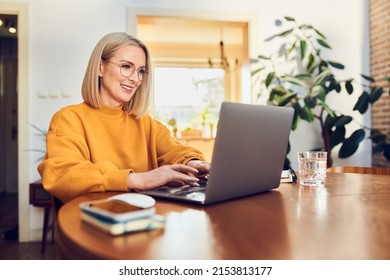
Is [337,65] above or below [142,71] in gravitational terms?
above

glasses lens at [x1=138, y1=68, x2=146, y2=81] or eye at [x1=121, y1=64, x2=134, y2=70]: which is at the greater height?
eye at [x1=121, y1=64, x2=134, y2=70]

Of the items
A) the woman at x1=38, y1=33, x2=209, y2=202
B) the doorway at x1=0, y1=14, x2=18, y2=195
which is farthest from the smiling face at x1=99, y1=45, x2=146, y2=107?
the doorway at x1=0, y1=14, x2=18, y2=195

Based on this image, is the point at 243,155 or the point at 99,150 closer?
the point at 243,155

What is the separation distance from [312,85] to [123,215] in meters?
3.00

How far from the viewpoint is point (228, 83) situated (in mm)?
7820

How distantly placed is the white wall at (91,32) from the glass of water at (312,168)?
2.40 metres

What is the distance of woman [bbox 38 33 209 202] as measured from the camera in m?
1.02

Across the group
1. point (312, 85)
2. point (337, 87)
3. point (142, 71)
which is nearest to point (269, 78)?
point (312, 85)

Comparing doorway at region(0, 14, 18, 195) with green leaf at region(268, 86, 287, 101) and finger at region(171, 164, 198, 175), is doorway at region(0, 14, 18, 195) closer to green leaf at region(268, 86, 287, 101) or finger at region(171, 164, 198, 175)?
green leaf at region(268, 86, 287, 101)

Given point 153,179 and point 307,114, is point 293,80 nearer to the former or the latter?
point 307,114

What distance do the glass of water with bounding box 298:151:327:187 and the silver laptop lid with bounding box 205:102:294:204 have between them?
0.18 metres

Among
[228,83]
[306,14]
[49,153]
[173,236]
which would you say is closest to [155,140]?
[49,153]

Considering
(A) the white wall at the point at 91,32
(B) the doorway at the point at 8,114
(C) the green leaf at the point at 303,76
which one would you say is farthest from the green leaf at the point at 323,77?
(B) the doorway at the point at 8,114

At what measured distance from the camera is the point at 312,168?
4.12 feet
